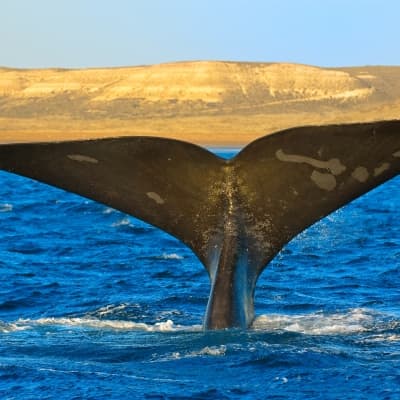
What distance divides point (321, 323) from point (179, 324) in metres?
1.29

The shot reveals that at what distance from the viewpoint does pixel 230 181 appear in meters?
8.61

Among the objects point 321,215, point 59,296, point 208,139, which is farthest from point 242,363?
point 208,139

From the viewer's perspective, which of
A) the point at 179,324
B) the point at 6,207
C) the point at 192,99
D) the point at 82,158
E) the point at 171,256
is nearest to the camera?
the point at 82,158

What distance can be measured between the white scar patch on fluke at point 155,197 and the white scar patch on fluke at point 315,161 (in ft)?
3.53

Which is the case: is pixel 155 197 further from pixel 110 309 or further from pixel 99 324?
pixel 110 309

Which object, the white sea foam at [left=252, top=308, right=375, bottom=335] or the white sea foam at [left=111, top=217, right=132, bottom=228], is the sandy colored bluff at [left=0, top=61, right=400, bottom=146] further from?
the white sea foam at [left=252, top=308, right=375, bottom=335]

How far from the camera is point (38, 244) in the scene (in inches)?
741

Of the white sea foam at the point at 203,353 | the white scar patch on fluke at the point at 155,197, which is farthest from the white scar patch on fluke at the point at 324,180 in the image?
the white sea foam at the point at 203,353

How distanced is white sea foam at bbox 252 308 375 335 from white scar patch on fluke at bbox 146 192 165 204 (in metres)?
1.52

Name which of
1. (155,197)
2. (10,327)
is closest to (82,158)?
(155,197)

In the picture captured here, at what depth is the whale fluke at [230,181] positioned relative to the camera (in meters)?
7.89

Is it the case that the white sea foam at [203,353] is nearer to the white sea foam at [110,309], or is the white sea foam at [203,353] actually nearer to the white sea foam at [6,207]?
the white sea foam at [110,309]

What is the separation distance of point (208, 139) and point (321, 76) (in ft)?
139

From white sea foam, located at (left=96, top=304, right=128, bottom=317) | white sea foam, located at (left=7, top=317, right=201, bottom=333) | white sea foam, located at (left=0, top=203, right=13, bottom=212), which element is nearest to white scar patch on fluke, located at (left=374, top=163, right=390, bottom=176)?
white sea foam, located at (left=7, top=317, right=201, bottom=333)
